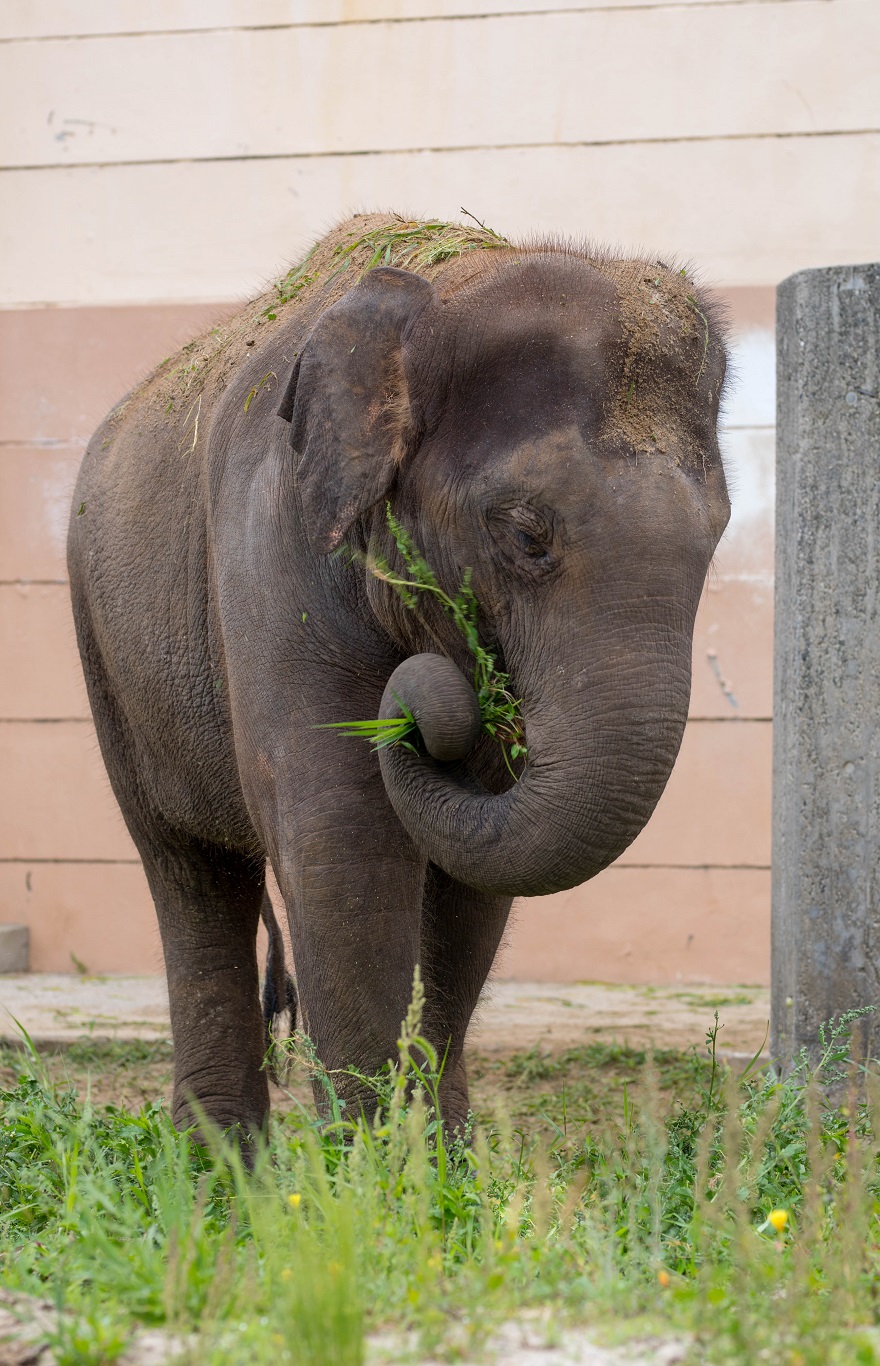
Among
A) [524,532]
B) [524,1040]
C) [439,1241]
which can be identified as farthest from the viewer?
[524,1040]

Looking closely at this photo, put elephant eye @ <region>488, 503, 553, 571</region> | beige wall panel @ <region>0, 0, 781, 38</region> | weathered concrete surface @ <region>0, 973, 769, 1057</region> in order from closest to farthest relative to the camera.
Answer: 1. elephant eye @ <region>488, 503, 553, 571</region>
2. weathered concrete surface @ <region>0, 973, 769, 1057</region>
3. beige wall panel @ <region>0, 0, 781, 38</region>

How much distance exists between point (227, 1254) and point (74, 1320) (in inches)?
8.8

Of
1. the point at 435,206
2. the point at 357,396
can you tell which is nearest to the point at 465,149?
the point at 435,206

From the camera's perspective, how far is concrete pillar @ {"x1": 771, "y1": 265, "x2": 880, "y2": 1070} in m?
4.27

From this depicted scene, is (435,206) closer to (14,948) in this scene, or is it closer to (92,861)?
(92,861)

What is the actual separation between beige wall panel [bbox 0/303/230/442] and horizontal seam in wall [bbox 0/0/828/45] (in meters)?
1.19

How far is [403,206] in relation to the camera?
23.8 ft

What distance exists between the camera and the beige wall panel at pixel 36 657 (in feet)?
24.5

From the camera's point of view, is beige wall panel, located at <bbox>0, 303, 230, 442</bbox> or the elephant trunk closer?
the elephant trunk

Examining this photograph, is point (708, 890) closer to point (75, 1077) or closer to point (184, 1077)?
point (75, 1077)

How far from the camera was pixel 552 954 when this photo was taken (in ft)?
23.5

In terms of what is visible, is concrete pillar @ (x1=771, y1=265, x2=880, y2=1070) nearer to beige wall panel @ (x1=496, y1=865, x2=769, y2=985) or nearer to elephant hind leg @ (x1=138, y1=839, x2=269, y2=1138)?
elephant hind leg @ (x1=138, y1=839, x2=269, y2=1138)

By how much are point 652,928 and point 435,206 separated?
319cm

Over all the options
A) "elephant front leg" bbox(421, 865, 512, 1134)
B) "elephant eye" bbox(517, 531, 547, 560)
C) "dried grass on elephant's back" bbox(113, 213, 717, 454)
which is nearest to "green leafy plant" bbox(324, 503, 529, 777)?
"elephant eye" bbox(517, 531, 547, 560)
